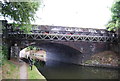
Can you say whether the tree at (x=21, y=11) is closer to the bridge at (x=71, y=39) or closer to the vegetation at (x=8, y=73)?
the vegetation at (x=8, y=73)

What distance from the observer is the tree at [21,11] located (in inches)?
284

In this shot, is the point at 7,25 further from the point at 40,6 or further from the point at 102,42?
the point at 102,42

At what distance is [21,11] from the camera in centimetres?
727

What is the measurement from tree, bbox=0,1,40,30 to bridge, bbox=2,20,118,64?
8.29 metres

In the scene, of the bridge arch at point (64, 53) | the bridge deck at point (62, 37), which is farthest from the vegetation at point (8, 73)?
the bridge arch at point (64, 53)

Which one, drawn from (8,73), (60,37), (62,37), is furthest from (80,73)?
(8,73)

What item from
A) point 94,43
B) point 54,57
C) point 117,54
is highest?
point 94,43

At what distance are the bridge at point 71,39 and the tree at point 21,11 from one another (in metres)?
8.29

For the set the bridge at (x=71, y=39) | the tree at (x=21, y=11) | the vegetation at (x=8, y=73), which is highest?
the tree at (x=21, y=11)

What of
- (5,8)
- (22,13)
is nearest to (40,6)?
(22,13)

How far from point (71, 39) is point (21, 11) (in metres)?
12.0

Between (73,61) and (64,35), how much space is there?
15.7 ft

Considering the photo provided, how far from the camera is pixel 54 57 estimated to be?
90.4ft

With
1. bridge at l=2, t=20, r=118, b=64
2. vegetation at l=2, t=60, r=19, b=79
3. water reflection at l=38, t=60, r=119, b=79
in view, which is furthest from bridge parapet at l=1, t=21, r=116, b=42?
vegetation at l=2, t=60, r=19, b=79
